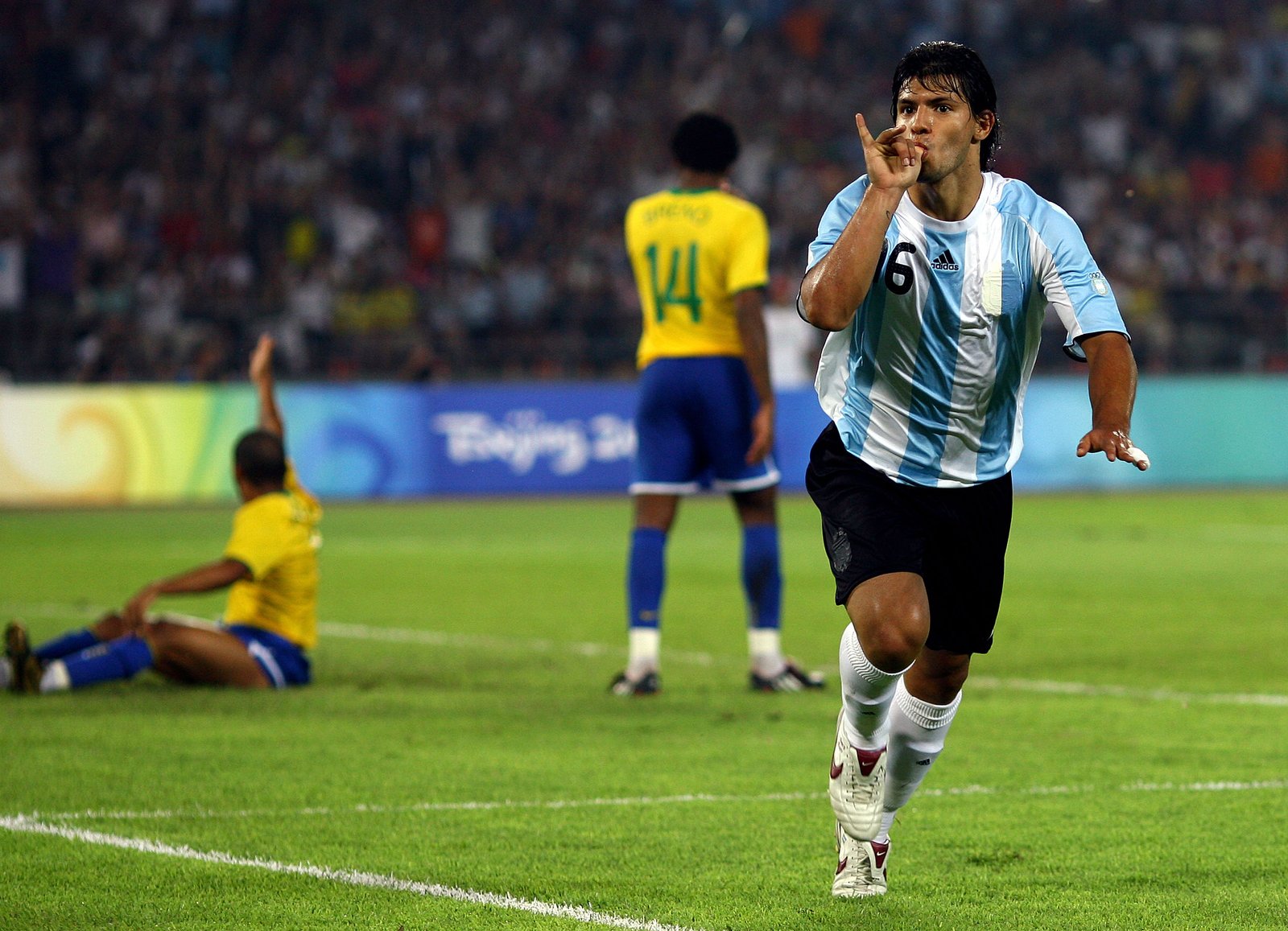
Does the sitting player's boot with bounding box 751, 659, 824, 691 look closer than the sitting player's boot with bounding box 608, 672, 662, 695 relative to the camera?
No

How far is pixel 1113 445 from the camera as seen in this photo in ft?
12.6

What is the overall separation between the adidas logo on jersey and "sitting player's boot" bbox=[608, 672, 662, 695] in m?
3.87

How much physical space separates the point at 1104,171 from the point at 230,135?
41.3 feet

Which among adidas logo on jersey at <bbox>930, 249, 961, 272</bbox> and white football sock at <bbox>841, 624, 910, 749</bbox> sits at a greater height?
adidas logo on jersey at <bbox>930, 249, 961, 272</bbox>

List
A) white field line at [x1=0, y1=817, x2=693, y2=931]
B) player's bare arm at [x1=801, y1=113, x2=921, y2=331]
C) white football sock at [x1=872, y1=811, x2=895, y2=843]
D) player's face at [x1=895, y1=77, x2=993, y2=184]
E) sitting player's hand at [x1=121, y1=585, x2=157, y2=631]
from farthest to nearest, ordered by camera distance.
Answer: sitting player's hand at [x1=121, y1=585, x2=157, y2=631], white football sock at [x1=872, y1=811, x2=895, y2=843], player's face at [x1=895, y1=77, x2=993, y2=184], white field line at [x1=0, y1=817, x2=693, y2=931], player's bare arm at [x1=801, y1=113, x2=921, y2=331]

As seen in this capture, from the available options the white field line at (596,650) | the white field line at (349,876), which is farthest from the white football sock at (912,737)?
the white field line at (596,650)

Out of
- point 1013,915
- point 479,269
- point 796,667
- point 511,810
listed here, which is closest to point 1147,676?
point 796,667

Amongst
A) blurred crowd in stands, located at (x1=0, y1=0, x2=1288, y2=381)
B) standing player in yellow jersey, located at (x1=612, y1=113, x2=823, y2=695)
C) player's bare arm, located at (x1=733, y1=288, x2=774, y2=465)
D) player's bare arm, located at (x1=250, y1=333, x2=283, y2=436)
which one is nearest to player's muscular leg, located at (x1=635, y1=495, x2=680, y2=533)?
standing player in yellow jersey, located at (x1=612, y1=113, x2=823, y2=695)

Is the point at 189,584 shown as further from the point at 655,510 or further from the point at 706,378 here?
the point at 706,378

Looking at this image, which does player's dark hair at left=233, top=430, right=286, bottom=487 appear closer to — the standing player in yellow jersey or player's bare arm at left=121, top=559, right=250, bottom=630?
player's bare arm at left=121, top=559, right=250, bottom=630

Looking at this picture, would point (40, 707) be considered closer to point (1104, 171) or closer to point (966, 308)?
point (966, 308)

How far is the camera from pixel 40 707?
7.40 meters

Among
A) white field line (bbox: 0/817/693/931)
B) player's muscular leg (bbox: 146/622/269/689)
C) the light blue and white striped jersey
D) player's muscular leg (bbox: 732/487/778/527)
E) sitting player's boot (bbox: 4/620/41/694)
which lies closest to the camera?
white field line (bbox: 0/817/693/931)

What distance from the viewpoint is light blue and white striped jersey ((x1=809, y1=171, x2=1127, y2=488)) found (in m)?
4.29
